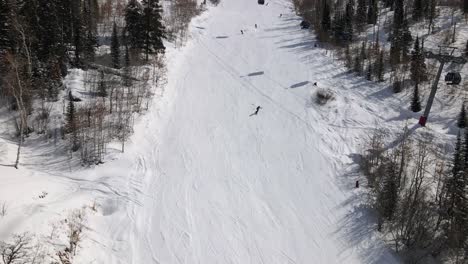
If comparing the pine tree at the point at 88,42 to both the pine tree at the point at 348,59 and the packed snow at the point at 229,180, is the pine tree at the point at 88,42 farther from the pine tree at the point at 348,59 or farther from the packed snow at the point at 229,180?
the pine tree at the point at 348,59

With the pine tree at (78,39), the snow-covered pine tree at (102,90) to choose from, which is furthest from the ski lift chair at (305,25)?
the snow-covered pine tree at (102,90)

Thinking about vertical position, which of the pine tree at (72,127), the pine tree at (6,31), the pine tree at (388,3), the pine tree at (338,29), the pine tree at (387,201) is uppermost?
the pine tree at (388,3)

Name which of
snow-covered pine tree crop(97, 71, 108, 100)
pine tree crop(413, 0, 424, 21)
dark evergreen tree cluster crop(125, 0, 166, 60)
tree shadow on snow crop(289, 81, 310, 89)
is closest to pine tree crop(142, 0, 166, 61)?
dark evergreen tree cluster crop(125, 0, 166, 60)

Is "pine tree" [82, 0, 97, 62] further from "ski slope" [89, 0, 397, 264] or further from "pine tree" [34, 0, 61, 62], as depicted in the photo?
"ski slope" [89, 0, 397, 264]

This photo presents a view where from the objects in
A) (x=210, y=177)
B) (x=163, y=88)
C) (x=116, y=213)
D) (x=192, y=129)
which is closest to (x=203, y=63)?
(x=163, y=88)

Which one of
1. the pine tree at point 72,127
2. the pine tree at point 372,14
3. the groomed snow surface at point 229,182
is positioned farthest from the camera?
the pine tree at point 372,14
